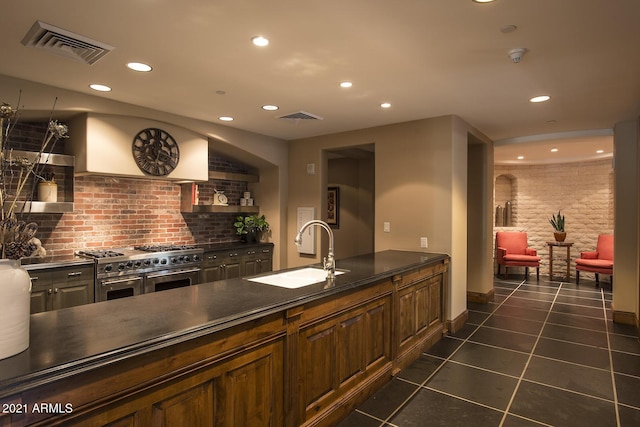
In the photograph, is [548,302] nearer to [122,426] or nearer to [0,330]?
[122,426]

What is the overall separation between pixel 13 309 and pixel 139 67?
7.06ft

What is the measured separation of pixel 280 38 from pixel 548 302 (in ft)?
18.0

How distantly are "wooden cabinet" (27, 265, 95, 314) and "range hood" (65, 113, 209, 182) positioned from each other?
0.98 metres

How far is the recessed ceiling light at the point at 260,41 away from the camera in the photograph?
2281mm

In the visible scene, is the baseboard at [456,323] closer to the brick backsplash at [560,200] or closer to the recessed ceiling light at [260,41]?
the recessed ceiling light at [260,41]

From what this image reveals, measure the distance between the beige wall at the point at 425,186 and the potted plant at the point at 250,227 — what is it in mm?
1778

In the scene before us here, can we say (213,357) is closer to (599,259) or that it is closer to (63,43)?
(63,43)

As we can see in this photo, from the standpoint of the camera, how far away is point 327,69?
2.79m

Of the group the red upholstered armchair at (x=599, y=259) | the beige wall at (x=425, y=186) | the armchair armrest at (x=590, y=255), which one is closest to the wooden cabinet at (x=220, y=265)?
the beige wall at (x=425, y=186)

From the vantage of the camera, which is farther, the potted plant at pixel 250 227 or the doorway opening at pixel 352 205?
the doorway opening at pixel 352 205

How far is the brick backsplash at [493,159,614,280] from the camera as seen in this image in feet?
23.8

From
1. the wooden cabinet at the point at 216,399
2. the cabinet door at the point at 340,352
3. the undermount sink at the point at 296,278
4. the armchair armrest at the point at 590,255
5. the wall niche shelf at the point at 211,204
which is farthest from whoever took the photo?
the armchair armrest at the point at 590,255

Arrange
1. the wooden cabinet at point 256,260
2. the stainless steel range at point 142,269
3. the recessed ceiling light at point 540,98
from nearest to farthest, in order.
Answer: the recessed ceiling light at point 540,98, the stainless steel range at point 142,269, the wooden cabinet at point 256,260

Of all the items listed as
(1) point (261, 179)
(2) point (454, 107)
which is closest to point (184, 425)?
(2) point (454, 107)
